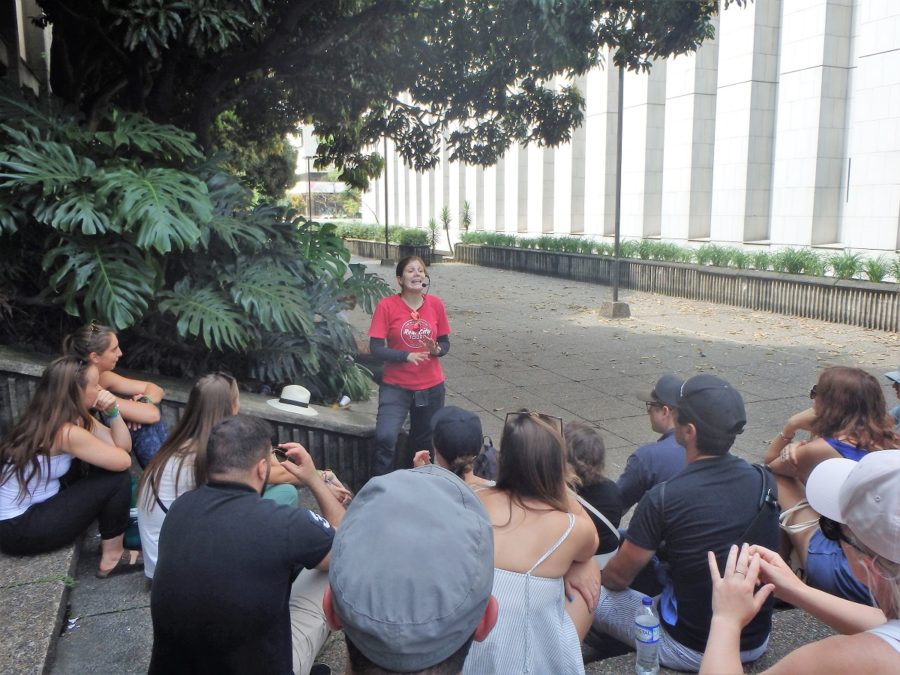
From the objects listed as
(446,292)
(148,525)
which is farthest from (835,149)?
(148,525)

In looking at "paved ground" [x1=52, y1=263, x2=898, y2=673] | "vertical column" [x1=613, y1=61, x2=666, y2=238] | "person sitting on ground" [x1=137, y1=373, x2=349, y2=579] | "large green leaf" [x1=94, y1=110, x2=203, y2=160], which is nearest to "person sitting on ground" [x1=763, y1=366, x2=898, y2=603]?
"paved ground" [x1=52, y1=263, x2=898, y2=673]

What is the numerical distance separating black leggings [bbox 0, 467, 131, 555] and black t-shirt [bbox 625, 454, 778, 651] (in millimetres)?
2860

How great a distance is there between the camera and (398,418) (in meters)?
5.54

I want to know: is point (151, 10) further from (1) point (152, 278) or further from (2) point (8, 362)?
(2) point (8, 362)

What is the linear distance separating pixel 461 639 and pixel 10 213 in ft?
17.4

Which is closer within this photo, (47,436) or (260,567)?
(260,567)

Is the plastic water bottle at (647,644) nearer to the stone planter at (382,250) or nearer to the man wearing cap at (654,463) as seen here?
the man wearing cap at (654,463)

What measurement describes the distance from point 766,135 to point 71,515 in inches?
834

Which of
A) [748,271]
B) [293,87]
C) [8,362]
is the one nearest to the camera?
[8,362]

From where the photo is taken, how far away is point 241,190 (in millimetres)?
6859

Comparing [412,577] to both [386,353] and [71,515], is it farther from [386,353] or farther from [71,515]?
[386,353]

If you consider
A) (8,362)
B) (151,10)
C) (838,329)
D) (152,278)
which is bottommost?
(838,329)

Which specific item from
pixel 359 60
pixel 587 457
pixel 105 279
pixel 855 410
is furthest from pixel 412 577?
pixel 359 60

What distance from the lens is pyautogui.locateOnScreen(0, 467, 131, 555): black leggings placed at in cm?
398
